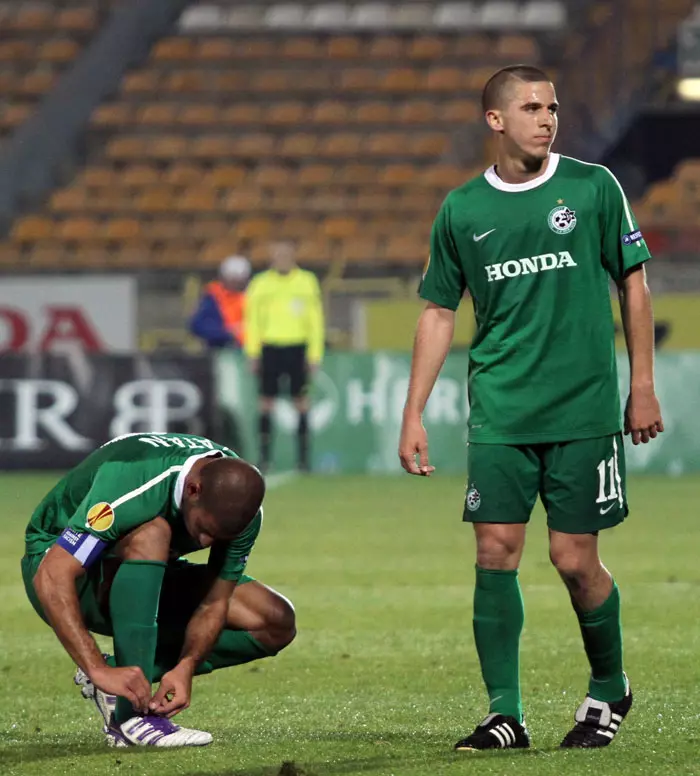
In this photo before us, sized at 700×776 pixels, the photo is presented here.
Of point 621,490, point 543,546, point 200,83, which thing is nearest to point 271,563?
point 543,546

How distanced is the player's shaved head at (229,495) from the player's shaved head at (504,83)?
43.2 inches

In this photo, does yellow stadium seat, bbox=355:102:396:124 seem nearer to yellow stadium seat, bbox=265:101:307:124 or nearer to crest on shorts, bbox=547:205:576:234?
yellow stadium seat, bbox=265:101:307:124

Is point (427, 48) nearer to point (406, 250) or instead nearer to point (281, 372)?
point (406, 250)

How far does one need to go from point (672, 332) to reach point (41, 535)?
38.6 ft

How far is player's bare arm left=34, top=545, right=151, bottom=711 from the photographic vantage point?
13.9 ft

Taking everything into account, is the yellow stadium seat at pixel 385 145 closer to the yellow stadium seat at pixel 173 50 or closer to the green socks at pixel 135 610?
the yellow stadium seat at pixel 173 50

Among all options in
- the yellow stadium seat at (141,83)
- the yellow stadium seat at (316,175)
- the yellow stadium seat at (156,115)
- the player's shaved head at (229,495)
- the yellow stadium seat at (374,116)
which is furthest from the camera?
the yellow stadium seat at (141,83)

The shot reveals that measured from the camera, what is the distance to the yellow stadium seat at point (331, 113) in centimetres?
1947

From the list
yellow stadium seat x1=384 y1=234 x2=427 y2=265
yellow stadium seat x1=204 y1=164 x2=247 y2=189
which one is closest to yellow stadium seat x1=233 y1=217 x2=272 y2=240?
yellow stadium seat x1=204 y1=164 x2=247 y2=189

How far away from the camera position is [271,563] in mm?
8898

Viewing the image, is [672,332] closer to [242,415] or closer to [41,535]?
[242,415]

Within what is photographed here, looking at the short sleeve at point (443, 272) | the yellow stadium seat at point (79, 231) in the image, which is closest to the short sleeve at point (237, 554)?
the short sleeve at point (443, 272)

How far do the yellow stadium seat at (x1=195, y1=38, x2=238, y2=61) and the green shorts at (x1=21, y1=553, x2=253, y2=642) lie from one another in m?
16.0

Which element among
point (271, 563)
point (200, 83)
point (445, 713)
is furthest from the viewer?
point (200, 83)
